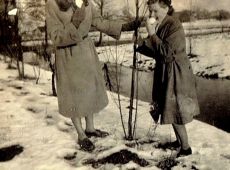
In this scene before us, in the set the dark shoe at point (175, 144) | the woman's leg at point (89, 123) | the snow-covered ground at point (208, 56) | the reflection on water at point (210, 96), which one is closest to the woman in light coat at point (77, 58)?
the woman's leg at point (89, 123)

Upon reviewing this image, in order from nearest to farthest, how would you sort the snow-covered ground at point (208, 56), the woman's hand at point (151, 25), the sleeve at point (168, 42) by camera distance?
the sleeve at point (168, 42) < the woman's hand at point (151, 25) < the snow-covered ground at point (208, 56)

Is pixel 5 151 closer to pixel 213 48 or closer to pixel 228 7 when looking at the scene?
pixel 228 7

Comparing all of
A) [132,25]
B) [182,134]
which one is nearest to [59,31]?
[132,25]

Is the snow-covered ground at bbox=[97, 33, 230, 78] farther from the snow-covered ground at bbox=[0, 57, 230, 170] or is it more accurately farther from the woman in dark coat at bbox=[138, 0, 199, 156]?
the woman in dark coat at bbox=[138, 0, 199, 156]

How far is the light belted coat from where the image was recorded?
468 centimetres

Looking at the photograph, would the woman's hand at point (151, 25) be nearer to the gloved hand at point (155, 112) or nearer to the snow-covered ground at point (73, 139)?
the gloved hand at point (155, 112)

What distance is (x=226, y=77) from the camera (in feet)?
46.2

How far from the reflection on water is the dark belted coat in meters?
3.50

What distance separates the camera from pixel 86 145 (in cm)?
500

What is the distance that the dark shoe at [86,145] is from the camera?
16.4ft

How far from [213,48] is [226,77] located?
362 cm

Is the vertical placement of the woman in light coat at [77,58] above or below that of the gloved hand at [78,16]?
below

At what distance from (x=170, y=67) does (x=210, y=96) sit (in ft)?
24.9

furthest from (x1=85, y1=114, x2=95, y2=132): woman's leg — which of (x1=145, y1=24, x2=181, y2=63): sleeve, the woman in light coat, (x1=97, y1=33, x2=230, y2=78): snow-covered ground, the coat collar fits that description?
(x1=97, y1=33, x2=230, y2=78): snow-covered ground
